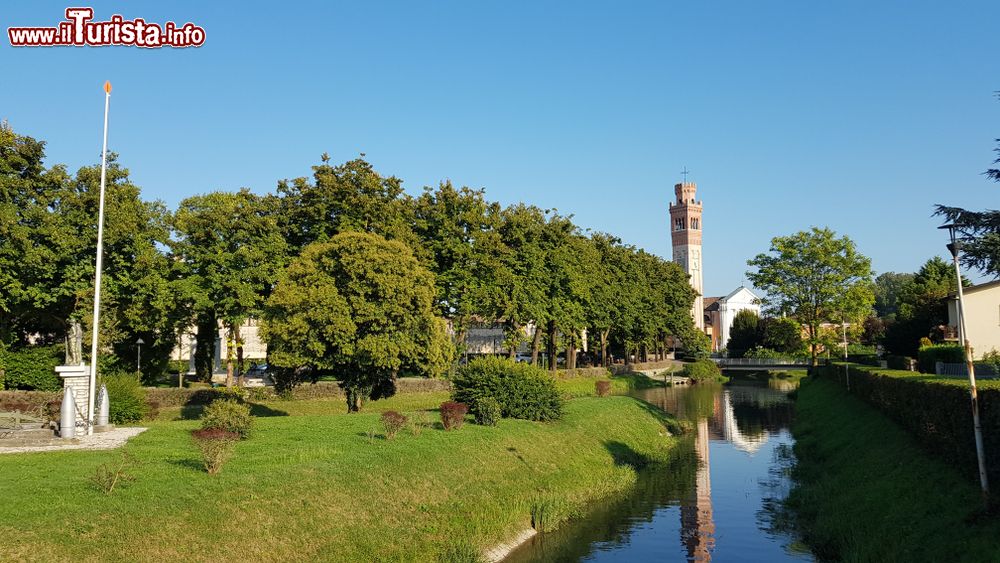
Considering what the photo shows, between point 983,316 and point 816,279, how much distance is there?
35633 mm

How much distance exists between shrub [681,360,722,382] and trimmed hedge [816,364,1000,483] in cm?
7162

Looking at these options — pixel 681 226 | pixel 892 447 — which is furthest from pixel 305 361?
pixel 681 226

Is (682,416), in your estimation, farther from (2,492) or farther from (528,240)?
(2,492)

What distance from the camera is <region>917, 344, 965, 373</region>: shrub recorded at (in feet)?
112

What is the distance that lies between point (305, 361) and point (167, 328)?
1974 cm

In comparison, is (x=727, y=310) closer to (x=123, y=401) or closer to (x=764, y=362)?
(x=764, y=362)

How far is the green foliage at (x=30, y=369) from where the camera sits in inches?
1770

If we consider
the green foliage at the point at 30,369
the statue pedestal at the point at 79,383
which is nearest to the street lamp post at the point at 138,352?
the green foliage at the point at 30,369

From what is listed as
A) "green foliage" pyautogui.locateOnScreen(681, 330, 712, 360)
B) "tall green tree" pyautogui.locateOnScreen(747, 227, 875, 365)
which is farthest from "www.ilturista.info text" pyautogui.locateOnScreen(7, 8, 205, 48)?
"green foliage" pyautogui.locateOnScreen(681, 330, 712, 360)

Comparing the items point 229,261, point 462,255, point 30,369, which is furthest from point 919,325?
point 30,369

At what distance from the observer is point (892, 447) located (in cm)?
2652

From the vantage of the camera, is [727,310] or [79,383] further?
[727,310]

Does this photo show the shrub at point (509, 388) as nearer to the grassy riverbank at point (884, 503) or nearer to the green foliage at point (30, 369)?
the grassy riverbank at point (884, 503)

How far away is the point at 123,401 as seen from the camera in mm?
33750
